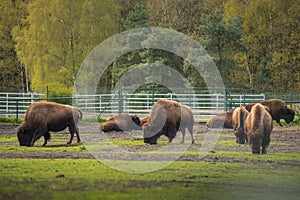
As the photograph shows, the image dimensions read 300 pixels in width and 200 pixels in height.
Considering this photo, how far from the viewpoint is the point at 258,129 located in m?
17.1

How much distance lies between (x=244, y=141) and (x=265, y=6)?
3834 centimetres

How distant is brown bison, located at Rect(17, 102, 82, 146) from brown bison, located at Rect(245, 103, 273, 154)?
6015 mm

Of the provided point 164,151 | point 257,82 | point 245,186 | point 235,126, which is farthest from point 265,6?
point 245,186

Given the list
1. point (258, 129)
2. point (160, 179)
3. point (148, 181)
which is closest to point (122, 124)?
point (258, 129)

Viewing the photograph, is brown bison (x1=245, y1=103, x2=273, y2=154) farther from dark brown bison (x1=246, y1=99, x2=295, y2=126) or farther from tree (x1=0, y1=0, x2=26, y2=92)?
tree (x1=0, y1=0, x2=26, y2=92)

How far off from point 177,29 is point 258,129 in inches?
1566

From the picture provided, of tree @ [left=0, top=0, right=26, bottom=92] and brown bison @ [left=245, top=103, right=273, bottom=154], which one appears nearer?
brown bison @ [left=245, top=103, right=273, bottom=154]

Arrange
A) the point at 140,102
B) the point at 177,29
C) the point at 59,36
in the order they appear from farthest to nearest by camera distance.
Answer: the point at 59,36
the point at 177,29
the point at 140,102

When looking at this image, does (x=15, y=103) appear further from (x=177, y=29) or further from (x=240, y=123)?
(x=240, y=123)

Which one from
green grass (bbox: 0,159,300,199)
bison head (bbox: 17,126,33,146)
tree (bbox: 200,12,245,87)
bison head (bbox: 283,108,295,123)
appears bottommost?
green grass (bbox: 0,159,300,199)

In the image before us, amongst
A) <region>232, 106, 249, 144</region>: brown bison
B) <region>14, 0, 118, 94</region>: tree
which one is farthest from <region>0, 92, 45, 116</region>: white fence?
<region>232, 106, 249, 144</region>: brown bison

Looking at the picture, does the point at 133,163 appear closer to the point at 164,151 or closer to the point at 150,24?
the point at 164,151

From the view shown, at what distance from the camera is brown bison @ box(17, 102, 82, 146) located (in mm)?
20062

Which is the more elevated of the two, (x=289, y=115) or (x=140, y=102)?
(x=140, y=102)
